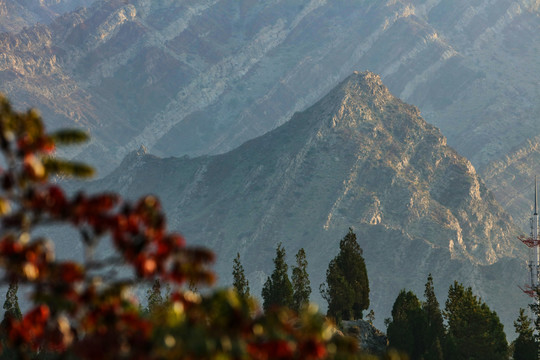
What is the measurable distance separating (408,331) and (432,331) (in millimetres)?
2406

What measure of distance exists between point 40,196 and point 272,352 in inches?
199

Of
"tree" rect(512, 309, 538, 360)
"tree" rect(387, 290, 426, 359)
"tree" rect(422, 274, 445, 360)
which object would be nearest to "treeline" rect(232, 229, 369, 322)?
"tree" rect(387, 290, 426, 359)

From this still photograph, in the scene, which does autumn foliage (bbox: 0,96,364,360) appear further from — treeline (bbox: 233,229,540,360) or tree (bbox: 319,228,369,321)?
tree (bbox: 319,228,369,321)

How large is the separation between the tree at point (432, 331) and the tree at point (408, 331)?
587 millimetres

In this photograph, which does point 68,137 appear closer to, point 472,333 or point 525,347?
point 525,347

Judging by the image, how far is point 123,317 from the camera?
16359 mm

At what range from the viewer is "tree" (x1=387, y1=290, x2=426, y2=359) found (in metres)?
74.4

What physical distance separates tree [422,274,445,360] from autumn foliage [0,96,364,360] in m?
55.1

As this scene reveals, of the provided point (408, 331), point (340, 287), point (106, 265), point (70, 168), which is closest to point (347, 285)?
point (340, 287)

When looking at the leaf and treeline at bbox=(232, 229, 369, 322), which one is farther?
treeline at bbox=(232, 229, 369, 322)

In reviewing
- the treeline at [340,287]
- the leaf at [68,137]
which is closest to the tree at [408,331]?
the treeline at [340,287]

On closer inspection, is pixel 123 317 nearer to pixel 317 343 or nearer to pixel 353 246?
pixel 317 343

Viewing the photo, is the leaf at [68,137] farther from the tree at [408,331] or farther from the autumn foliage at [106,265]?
the tree at [408,331]

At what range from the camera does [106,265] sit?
1617 centimetres
